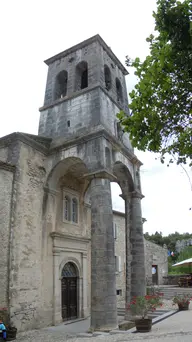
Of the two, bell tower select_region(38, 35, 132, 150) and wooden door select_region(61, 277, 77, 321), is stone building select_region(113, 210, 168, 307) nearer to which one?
wooden door select_region(61, 277, 77, 321)

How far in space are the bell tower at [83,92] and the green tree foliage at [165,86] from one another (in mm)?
6419

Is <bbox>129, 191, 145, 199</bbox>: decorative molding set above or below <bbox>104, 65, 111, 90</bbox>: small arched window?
below

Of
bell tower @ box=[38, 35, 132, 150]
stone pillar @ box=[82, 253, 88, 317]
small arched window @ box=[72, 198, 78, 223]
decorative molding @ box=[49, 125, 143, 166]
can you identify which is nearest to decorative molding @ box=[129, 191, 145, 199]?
decorative molding @ box=[49, 125, 143, 166]

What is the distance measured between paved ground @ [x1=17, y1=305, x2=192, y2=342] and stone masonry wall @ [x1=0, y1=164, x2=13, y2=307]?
1622 millimetres

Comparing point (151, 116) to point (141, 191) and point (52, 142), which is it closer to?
point (52, 142)

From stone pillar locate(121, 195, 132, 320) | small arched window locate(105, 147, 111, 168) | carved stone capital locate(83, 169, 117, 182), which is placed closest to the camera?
carved stone capital locate(83, 169, 117, 182)

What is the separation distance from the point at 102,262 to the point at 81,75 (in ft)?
32.4

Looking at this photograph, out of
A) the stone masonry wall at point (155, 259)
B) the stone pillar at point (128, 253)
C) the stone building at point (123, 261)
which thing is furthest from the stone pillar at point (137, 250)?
the stone masonry wall at point (155, 259)

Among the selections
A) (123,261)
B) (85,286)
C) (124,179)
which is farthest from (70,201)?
(123,261)

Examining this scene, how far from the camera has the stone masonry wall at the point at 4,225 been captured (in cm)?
1033

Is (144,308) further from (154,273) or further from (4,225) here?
(154,273)

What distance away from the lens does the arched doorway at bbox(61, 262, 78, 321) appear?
1352 centimetres

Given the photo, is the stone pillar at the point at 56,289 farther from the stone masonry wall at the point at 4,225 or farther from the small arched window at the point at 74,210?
the stone masonry wall at the point at 4,225

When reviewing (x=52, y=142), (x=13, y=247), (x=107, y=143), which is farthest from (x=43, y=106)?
(x=13, y=247)
